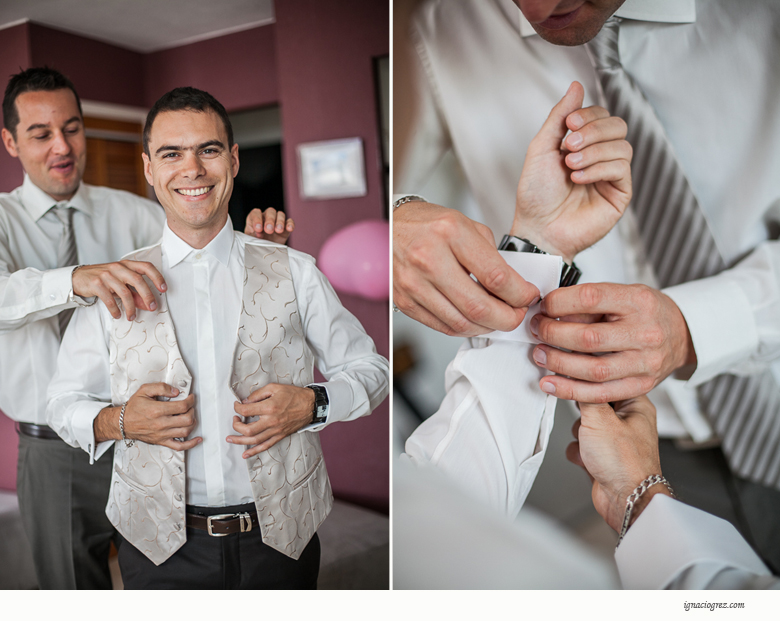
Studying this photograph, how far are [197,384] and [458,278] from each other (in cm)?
58

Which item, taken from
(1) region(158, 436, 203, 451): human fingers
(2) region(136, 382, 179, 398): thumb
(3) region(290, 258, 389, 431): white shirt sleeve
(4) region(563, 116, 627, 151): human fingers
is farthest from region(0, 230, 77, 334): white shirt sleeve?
(4) region(563, 116, 627, 151): human fingers

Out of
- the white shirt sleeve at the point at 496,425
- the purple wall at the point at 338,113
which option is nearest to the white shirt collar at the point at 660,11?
the purple wall at the point at 338,113

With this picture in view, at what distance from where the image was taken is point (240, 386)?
1142 millimetres

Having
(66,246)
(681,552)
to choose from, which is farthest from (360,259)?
(681,552)

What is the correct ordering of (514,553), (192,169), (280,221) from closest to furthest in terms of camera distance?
(192,169), (280,221), (514,553)

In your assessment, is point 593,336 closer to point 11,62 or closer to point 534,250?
point 534,250

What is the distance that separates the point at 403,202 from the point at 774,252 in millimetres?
842

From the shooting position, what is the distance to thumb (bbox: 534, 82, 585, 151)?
1.15 metres

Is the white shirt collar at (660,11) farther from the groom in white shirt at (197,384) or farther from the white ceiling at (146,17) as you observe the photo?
the groom in white shirt at (197,384)

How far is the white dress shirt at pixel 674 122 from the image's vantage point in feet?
3.97

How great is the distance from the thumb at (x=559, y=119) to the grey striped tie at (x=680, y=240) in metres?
0.14

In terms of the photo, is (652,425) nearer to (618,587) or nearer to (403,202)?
(618,587)

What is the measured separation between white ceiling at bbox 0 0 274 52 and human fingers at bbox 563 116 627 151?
714 mm
